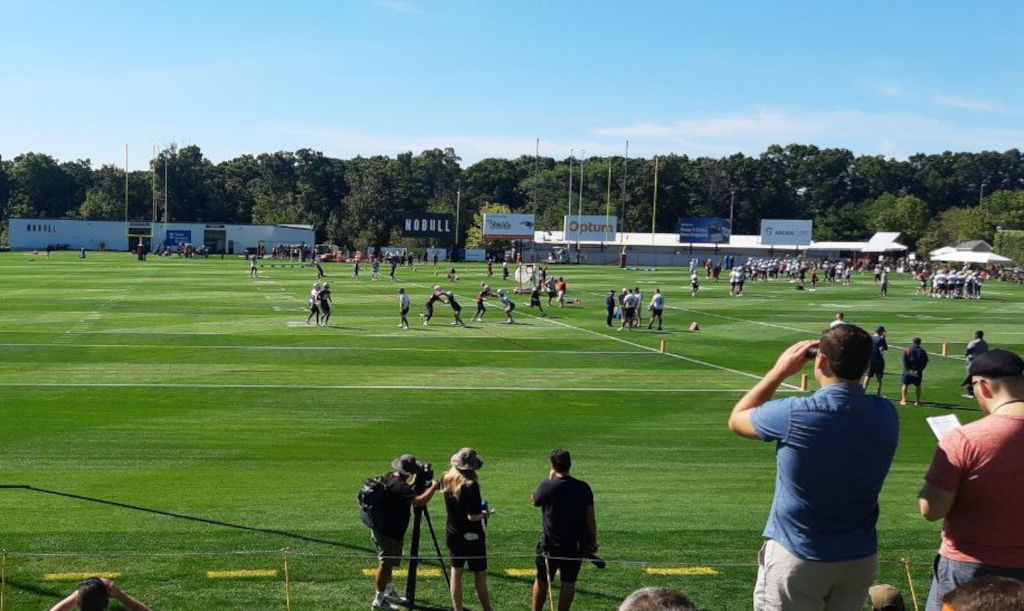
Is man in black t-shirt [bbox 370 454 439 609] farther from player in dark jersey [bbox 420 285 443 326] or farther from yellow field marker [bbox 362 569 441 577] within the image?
player in dark jersey [bbox 420 285 443 326]

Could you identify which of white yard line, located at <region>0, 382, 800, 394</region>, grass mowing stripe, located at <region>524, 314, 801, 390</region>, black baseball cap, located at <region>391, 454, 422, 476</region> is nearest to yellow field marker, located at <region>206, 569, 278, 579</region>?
black baseball cap, located at <region>391, 454, 422, 476</region>

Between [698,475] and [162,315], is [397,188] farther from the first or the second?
[698,475]

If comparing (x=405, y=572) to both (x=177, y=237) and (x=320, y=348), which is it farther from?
(x=177, y=237)

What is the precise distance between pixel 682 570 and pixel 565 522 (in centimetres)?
266

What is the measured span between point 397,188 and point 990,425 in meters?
144

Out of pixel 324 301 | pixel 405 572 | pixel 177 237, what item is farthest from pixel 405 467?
pixel 177 237

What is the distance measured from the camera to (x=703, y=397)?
87.2ft

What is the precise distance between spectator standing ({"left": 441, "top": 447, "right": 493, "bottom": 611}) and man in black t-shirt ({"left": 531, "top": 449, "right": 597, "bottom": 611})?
1.92 ft

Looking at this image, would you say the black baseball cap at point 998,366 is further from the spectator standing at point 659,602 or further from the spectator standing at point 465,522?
Result: the spectator standing at point 465,522

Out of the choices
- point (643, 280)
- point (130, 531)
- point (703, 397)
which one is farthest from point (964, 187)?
point (130, 531)

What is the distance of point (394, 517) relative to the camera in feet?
33.4

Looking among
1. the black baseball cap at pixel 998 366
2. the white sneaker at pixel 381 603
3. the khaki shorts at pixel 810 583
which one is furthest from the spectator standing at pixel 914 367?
the khaki shorts at pixel 810 583

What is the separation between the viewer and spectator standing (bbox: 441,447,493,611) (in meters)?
9.41

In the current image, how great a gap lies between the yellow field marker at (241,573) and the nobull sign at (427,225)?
322 feet
